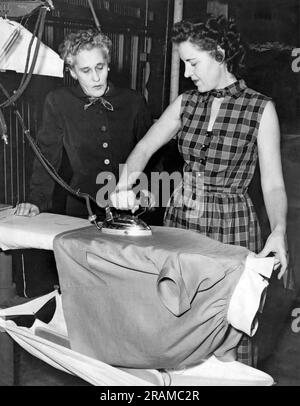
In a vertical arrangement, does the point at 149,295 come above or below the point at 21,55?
below

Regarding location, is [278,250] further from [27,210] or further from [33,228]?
[27,210]

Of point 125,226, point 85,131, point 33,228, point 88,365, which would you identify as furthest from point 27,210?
point 88,365

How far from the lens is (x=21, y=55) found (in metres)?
1.49

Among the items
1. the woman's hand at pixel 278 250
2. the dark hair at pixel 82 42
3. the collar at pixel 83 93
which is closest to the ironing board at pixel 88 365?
the woman's hand at pixel 278 250

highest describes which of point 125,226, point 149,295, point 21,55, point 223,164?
point 21,55

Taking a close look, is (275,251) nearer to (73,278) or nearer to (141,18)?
(73,278)

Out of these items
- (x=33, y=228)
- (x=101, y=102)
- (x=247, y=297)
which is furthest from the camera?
(x=101, y=102)

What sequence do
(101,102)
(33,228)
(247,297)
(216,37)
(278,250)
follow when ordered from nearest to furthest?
(247,297) → (278,250) → (216,37) → (33,228) → (101,102)

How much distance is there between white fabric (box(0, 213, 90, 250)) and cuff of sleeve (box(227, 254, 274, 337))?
50cm

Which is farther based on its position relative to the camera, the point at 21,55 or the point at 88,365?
the point at 21,55

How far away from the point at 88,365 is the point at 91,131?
2.17 feet

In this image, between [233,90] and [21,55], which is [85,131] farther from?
[233,90]

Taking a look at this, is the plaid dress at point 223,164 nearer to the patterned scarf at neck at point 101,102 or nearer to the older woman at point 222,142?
the older woman at point 222,142

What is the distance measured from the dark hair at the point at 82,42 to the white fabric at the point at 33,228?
45 cm
